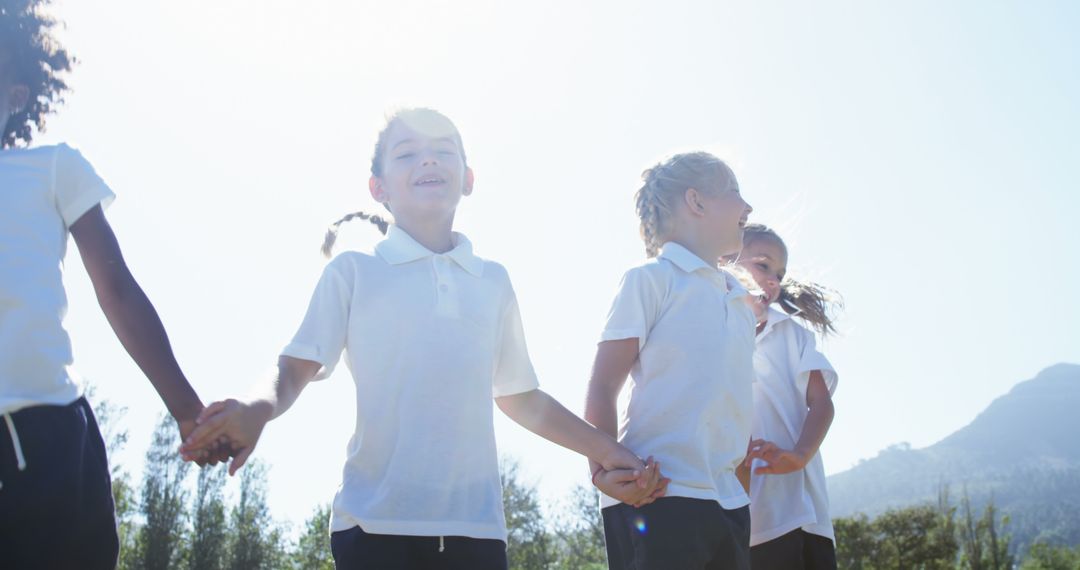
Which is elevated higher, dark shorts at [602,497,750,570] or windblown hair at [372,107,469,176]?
windblown hair at [372,107,469,176]

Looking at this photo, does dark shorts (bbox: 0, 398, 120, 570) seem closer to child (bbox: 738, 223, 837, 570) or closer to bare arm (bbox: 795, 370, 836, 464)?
child (bbox: 738, 223, 837, 570)

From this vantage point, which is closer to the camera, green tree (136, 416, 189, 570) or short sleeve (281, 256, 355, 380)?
short sleeve (281, 256, 355, 380)

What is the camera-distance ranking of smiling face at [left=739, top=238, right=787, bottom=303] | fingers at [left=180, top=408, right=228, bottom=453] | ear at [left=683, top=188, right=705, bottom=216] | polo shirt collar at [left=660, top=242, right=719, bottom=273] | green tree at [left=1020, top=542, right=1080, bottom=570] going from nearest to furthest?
fingers at [left=180, top=408, right=228, bottom=453] → polo shirt collar at [left=660, top=242, right=719, bottom=273] → ear at [left=683, top=188, right=705, bottom=216] → smiling face at [left=739, top=238, right=787, bottom=303] → green tree at [left=1020, top=542, right=1080, bottom=570]

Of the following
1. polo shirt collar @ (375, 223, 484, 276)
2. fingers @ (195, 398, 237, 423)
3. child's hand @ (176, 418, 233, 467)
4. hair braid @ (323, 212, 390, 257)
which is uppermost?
hair braid @ (323, 212, 390, 257)

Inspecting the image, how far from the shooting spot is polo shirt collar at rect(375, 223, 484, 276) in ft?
9.53

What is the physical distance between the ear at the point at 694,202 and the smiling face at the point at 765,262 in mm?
1168

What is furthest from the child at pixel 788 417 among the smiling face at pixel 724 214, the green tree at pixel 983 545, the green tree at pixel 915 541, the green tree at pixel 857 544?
the green tree at pixel 983 545

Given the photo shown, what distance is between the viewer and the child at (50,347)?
6.15ft

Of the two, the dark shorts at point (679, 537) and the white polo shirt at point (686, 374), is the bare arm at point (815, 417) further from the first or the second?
the dark shorts at point (679, 537)

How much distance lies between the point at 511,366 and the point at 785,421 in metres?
1.87

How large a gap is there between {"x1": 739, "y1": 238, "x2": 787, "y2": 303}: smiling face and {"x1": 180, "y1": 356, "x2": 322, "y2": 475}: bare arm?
9.59 feet

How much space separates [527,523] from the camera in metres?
48.6

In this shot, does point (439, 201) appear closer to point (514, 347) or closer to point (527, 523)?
point (514, 347)

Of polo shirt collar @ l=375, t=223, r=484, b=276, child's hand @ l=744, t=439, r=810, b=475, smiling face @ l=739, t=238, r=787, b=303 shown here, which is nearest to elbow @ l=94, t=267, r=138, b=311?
polo shirt collar @ l=375, t=223, r=484, b=276
